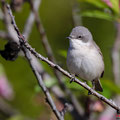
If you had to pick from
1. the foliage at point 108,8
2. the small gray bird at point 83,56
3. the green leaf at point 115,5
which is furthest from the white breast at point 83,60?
the green leaf at point 115,5

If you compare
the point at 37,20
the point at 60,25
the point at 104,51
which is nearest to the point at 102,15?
the point at 37,20

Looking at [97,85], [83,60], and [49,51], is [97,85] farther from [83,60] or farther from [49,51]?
[49,51]

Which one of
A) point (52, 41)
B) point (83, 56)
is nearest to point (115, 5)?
point (83, 56)

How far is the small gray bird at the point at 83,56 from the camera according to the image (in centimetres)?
369

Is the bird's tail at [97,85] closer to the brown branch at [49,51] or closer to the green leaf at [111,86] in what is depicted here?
the brown branch at [49,51]

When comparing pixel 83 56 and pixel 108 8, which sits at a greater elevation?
pixel 108 8

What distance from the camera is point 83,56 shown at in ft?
12.1

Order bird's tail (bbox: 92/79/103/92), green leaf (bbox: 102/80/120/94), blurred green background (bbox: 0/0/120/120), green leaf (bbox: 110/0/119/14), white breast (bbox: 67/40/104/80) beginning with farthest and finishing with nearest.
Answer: blurred green background (bbox: 0/0/120/120) → bird's tail (bbox: 92/79/103/92) → white breast (bbox: 67/40/104/80) → green leaf (bbox: 102/80/120/94) → green leaf (bbox: 110/0/119/14)

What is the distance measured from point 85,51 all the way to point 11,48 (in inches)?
49.6

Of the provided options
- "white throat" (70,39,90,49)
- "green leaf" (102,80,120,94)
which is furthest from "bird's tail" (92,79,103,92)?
"white throat" (70,39,90,49)

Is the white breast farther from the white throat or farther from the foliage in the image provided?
the foliage

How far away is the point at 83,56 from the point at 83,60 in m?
0.05

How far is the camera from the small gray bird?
3.69 m

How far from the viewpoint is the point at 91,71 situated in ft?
12.6
